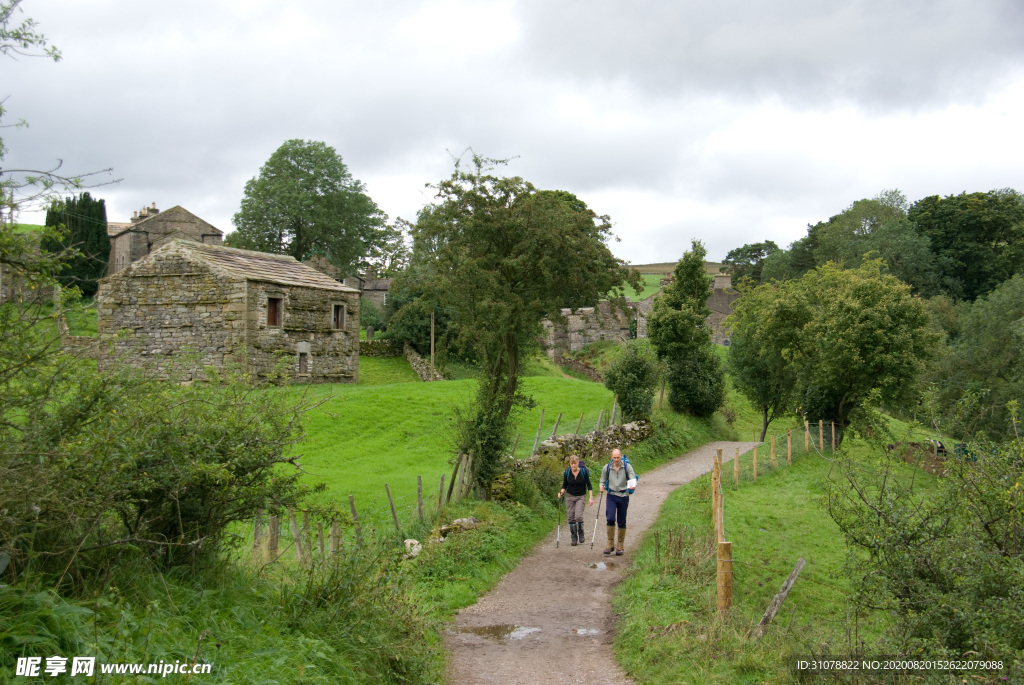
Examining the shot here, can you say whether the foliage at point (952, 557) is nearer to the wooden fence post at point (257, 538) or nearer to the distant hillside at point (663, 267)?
the wooden fence post at point (257, 538)

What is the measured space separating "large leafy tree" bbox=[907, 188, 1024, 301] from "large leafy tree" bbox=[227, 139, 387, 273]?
46.5m

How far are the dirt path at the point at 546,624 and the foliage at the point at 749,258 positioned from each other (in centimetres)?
8160

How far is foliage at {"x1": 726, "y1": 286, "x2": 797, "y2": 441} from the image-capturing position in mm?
34844

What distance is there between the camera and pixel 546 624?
973 centimetres

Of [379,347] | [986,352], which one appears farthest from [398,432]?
[986,352]

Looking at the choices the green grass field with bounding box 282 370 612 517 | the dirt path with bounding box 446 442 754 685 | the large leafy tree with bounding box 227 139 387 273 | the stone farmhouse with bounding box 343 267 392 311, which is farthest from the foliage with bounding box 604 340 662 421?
the stone farmhouse with bounding box 343 267 392 311

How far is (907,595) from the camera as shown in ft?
27.1

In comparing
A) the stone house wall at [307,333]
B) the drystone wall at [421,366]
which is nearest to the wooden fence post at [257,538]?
the stone house wall at [307,333]

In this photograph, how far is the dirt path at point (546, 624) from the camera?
8.09 metres

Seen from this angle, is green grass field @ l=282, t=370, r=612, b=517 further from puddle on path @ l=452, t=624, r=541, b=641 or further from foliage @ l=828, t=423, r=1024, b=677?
foliage @ l=828, t=423, r=1024, b=677

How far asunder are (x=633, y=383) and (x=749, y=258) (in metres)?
80.2

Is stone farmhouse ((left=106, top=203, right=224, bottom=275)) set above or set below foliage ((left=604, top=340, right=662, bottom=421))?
above

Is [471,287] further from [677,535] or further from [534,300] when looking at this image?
[677,535]

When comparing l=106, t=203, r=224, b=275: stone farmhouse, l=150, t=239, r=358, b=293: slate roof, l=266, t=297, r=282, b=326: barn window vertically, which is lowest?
l=266, t=297, r=282, b=326: barn window
